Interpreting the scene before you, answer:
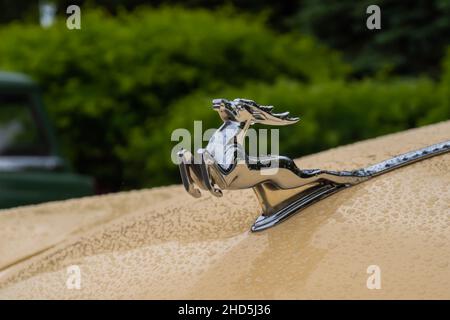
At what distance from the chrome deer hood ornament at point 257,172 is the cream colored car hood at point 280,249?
0.06 feet

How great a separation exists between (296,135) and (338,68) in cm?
294

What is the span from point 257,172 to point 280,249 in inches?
4.6

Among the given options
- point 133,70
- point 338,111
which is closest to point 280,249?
point 338,111

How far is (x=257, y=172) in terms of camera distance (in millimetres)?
1285

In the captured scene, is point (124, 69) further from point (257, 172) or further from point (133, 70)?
point (257, 172)

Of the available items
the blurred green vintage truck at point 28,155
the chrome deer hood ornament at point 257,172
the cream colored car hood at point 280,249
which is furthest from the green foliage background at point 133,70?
the chrome deer hood ornament at point 257,172

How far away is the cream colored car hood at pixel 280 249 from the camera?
1216 mm

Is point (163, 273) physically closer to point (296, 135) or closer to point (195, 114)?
point (296, 135)

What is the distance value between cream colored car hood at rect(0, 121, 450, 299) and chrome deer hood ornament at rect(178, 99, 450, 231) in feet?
0.06

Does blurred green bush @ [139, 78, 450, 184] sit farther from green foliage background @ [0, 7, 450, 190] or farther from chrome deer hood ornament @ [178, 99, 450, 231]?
chrome deer hood ornament @ [178, 99, 450, 231]

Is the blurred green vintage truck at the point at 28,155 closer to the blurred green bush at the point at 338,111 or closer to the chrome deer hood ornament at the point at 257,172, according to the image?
the blurred green bush at the point at 338,111

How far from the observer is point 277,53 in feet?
26.9

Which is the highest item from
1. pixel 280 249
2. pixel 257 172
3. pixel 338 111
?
pixel 338 111

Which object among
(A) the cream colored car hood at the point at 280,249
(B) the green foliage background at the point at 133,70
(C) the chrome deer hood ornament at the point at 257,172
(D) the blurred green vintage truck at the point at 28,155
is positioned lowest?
(A) the cream colored car hood at the point at 280,249
